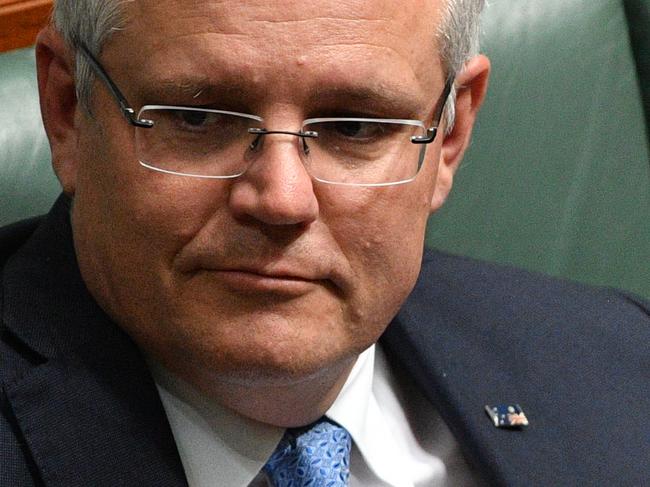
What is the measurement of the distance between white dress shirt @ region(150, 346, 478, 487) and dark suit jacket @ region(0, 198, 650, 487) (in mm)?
48

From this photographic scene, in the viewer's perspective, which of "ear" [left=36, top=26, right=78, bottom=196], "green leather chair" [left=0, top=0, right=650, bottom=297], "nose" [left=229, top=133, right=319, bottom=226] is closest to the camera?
"nose" [left=229, top=133, right=319, bottom=226]

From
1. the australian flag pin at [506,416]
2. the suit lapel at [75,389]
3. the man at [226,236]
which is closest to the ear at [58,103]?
the man at [226,236]

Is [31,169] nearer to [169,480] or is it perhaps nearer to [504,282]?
[169,480]

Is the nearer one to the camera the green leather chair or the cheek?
the cheek

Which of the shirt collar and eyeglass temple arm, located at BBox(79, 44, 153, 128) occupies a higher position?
eyeglass temple arm, located at BBox(79, 44, 153, 128)

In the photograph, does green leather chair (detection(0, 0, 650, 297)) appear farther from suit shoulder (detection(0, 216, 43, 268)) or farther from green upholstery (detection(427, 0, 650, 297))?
suit shoulder (detection(0, 216, 43, 268))

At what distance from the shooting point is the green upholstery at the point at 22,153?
190cm

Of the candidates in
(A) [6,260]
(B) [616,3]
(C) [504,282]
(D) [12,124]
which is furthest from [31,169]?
(B) [616,3]

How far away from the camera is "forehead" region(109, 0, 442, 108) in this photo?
1.41 m

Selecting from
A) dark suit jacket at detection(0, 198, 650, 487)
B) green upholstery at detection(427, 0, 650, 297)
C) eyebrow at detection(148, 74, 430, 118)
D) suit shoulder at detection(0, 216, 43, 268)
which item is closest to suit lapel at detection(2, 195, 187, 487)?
dark suit jacket at detection(0, 198, 650, 487)

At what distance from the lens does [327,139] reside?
4.88 ft

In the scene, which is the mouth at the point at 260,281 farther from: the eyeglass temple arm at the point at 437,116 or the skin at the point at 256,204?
the eyeglass temple arm at the point at 437,116

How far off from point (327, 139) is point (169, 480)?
45 cm

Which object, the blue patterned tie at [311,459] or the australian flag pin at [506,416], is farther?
the australian flag pin at [506,416]
